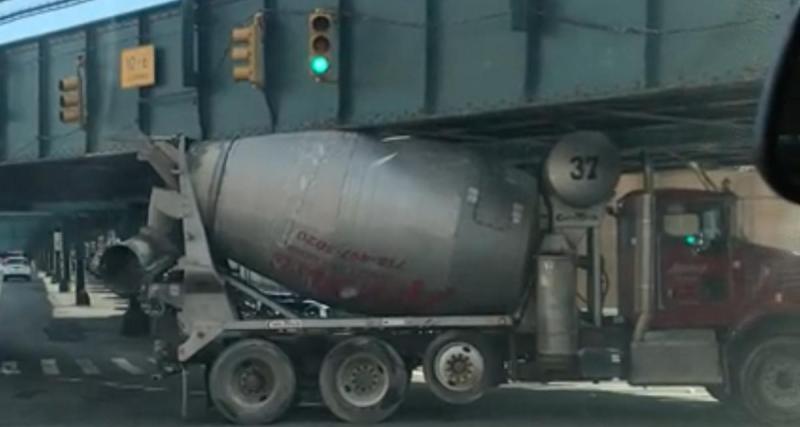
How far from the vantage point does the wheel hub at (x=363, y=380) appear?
13.2 m

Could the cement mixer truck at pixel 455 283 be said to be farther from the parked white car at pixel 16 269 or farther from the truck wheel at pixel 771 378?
the parked white car at pixel 16 269

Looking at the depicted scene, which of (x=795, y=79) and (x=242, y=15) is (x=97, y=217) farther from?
(x=795, y=79)

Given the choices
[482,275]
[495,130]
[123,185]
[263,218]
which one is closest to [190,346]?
[263,218]

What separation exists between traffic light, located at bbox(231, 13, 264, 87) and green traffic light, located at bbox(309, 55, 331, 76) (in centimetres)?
120

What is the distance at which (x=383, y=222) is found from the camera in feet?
42.8

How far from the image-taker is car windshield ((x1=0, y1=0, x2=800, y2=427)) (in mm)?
12844

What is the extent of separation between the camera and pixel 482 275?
43.6 feet

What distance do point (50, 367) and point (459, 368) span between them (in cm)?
986

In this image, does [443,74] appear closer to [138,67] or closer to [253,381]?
[253,381]

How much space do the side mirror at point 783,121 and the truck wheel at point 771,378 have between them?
952cm

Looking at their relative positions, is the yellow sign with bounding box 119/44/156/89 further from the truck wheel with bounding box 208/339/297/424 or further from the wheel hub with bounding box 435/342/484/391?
the wheel hub with bounding box 435/342/484/391

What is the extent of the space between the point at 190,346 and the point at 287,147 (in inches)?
96.3

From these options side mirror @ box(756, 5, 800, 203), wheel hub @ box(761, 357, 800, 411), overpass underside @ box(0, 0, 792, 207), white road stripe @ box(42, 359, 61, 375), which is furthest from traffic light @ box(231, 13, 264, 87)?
side mirror @ box(756, 5, 800, 203)

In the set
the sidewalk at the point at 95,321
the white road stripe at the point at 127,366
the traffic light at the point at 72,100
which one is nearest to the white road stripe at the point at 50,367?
the white road stripe at the point at 127,366
